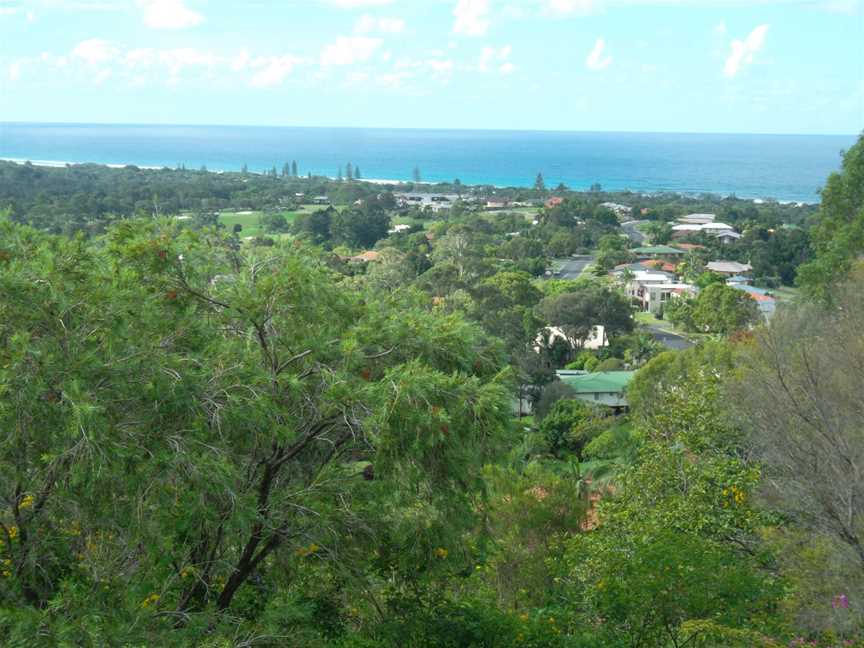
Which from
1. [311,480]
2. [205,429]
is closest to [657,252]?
[311,480]

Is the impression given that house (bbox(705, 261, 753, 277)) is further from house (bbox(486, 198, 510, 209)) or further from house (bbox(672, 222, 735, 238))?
house (bbox(486, 198, 510, 209))

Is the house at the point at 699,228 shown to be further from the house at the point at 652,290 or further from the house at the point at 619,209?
the house at the point at 652,290

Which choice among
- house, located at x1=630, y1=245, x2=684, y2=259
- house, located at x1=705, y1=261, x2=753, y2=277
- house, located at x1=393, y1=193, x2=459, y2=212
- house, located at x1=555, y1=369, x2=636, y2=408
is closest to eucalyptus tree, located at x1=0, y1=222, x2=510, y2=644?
house, located at x1=555, y1=369, x2=636, y2=408

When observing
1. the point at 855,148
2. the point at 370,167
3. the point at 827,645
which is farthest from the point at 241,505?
the point at 370,167

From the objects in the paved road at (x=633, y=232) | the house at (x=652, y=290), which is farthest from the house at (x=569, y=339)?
the paved road at (x=633, y=232)

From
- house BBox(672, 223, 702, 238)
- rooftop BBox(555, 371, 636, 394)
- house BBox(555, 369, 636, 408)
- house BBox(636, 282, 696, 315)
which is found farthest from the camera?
house BBox(672, 223, 702, 238)

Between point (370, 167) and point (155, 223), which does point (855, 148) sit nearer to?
point (155, 223)
